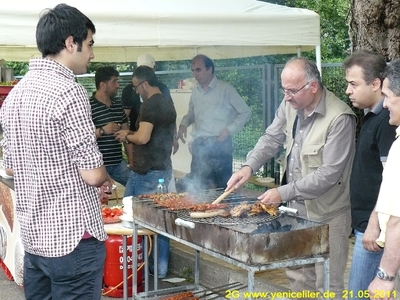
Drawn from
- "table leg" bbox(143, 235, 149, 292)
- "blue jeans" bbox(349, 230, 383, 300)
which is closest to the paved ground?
"table leg" bbox(143, 235, 149, 292)

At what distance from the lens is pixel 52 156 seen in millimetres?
2969

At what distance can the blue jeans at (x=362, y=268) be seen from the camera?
3514 millimetres

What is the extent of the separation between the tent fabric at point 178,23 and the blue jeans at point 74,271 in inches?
108

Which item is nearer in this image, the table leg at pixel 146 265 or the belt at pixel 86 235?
the belt at pixel 86 235

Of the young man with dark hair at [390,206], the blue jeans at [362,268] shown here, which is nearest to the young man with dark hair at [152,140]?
the blue jeans at [362,268]

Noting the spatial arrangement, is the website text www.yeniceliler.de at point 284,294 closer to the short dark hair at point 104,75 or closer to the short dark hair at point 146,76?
the short dark hair at point 146,76

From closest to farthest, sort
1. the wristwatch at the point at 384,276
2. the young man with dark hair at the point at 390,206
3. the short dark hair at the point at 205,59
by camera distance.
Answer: the young man with dark hair at the point at 390,206, the wristwatch at the point at 384,276, the short dark hair at the point at 205,59

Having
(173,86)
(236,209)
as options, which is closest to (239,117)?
(236,209)

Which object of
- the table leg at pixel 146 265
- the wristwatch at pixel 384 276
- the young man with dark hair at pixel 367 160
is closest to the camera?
the wristwatch at pixel 384 276

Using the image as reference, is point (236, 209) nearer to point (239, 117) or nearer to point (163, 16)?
point (163, 16)

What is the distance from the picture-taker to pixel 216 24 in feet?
19.7

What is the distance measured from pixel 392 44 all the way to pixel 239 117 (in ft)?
7.98

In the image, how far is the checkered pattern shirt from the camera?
2.92 meters

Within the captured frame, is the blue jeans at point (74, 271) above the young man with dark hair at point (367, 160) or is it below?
below
